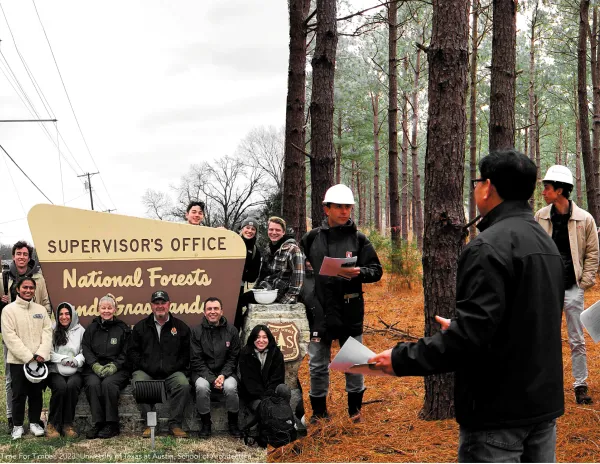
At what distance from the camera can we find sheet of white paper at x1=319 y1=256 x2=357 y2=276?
5957 mm

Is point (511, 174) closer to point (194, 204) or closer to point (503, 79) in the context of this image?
point (194, 204)

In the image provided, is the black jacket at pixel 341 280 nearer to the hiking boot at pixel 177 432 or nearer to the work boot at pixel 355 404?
the work boot at pixel 355 404

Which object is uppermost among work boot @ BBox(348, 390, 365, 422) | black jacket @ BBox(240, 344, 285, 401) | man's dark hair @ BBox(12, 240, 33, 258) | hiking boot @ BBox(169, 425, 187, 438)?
man's dark hair @ BBox(12, 240, 33, 258)

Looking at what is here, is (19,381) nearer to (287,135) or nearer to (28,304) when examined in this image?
(28,304)

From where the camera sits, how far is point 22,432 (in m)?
6.62

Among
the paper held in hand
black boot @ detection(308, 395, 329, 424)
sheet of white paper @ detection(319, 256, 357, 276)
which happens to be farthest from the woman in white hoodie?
the paper held in hand

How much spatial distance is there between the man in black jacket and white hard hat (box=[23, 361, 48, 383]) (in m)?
4.75

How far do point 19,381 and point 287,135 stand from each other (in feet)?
19.6

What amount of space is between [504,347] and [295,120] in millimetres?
8922

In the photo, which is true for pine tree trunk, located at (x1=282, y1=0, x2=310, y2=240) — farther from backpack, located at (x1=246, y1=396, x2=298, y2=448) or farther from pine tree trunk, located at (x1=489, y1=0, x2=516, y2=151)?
backpack, located at (x1=246, y1=396, x2=298, y2=448)

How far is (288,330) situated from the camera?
7.01m

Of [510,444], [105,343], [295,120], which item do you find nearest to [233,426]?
[105,343]

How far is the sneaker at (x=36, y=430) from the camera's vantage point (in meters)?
6.56

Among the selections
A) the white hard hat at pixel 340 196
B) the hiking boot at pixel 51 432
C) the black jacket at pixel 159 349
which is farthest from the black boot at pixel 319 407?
the hiking boot at pixel 51 432
